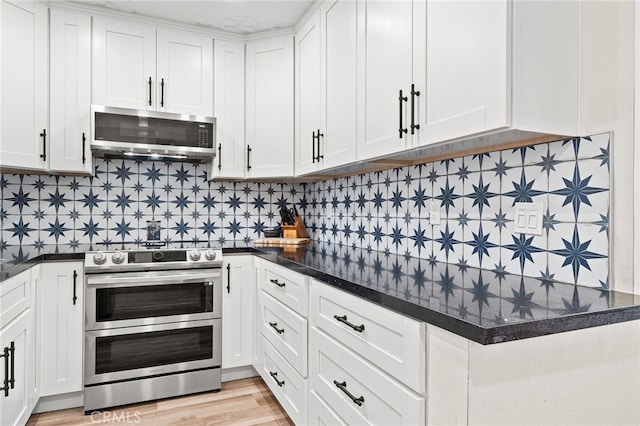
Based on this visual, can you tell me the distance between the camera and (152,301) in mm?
2355

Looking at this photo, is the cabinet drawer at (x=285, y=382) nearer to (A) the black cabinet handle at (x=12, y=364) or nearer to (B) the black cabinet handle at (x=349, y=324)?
(B) the black cabinet handle at (x=349, y=324)

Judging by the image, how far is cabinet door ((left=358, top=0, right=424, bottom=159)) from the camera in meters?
1.54

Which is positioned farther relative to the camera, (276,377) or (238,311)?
(238,311)

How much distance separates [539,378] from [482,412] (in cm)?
17

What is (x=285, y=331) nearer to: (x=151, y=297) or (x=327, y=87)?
(x=151, y=297)

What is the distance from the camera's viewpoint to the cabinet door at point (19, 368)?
1.66 metres

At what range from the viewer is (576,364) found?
0.99 metres

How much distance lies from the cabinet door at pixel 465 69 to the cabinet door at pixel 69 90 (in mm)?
2048

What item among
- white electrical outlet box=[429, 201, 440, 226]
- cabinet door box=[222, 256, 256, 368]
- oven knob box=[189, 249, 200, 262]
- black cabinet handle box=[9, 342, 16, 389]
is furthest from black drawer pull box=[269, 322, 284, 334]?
black cabinet handle box=[9, 342, 16, 389]

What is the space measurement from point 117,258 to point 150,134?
78 cm

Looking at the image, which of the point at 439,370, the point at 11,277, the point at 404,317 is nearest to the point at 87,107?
the point at 11,277

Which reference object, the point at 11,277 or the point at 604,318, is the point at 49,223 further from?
the point at 604,318

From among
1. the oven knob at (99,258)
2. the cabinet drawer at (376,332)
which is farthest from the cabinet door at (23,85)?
the cabinet drawer at (376,332)

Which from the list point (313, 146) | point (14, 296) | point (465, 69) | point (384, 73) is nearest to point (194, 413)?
point (14, 296)
